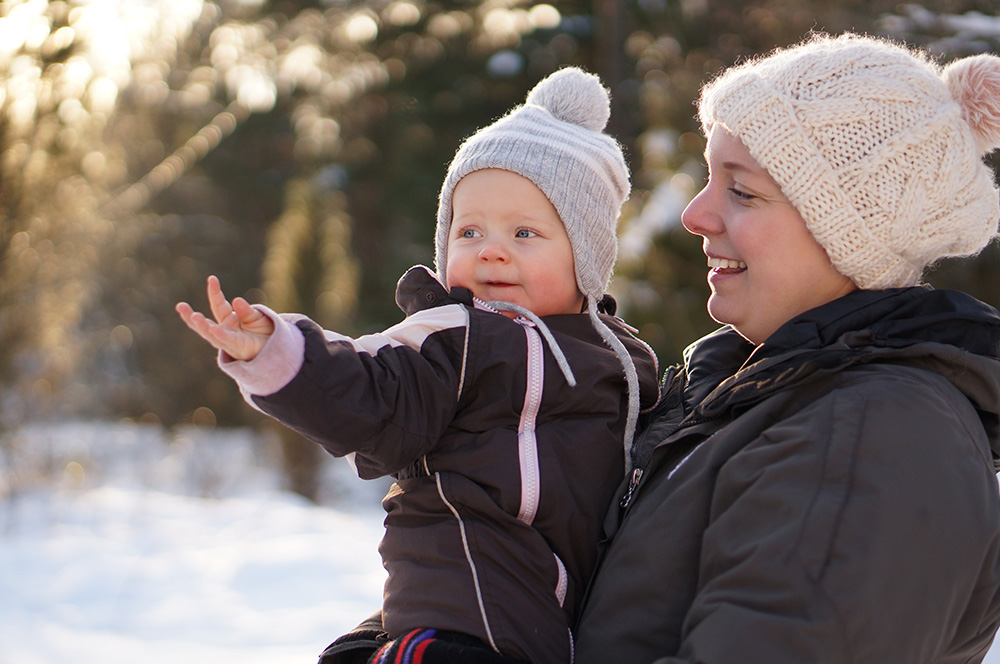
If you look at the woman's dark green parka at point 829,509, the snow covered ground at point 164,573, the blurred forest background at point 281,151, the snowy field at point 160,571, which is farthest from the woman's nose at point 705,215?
the blurred forest background at point 281,151

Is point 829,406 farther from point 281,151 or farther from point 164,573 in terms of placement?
point 281,151

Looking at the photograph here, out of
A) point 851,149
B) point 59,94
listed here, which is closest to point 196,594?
point 59,94

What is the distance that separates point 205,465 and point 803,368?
399 inches

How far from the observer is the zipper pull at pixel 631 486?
1.76 m

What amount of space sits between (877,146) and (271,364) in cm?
111

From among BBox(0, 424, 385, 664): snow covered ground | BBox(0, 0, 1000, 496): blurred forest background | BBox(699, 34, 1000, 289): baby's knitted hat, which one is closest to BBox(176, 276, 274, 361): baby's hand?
BBox(699, 34, 1000, 289): baby's knitted hat

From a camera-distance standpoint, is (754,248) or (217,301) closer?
(217,301)

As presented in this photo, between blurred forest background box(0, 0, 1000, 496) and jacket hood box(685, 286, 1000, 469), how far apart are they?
4.98 meters

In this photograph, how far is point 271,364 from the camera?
5.10 ft

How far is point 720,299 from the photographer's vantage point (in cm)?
180

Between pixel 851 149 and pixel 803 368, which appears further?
pixel 851 149

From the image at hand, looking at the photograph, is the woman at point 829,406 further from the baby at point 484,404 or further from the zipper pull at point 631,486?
the baby at point 484,404

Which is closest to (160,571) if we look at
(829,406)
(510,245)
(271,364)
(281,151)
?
(510,245)

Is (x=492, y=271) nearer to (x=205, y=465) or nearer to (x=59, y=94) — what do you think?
(x=59, y=94)
